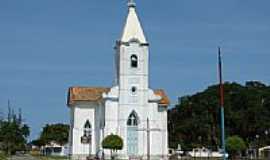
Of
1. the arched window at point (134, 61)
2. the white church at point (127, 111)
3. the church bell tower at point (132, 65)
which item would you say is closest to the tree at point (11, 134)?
the white church at point (127, 111)

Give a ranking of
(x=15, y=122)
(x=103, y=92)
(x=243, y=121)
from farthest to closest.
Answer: (x=243, y=121) < (x=103, y=92) < (x=15, y=122)

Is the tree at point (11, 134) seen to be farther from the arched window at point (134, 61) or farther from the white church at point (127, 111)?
the arched window at point (134, 61)

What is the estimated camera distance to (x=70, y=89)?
8362 centimetres

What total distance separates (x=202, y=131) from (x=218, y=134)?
2.70m

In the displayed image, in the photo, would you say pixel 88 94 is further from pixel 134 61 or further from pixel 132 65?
pixel 134 61

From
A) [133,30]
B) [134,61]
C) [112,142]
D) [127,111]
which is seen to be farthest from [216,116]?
[112,142]

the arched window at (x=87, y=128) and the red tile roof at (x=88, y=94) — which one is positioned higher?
the red tile roof at (x=88, y=94)

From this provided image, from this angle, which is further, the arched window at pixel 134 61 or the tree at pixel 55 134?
the tree at pixel 55 134

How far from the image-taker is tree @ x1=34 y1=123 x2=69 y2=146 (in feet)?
453

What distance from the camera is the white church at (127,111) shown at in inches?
2968

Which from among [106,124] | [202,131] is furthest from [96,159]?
[202,131]

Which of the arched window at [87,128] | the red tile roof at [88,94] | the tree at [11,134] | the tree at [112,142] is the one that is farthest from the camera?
the arched window at [87,128]

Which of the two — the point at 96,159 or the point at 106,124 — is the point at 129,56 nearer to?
the point at 106,124

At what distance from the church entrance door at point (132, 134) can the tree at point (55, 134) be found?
6348 cm
